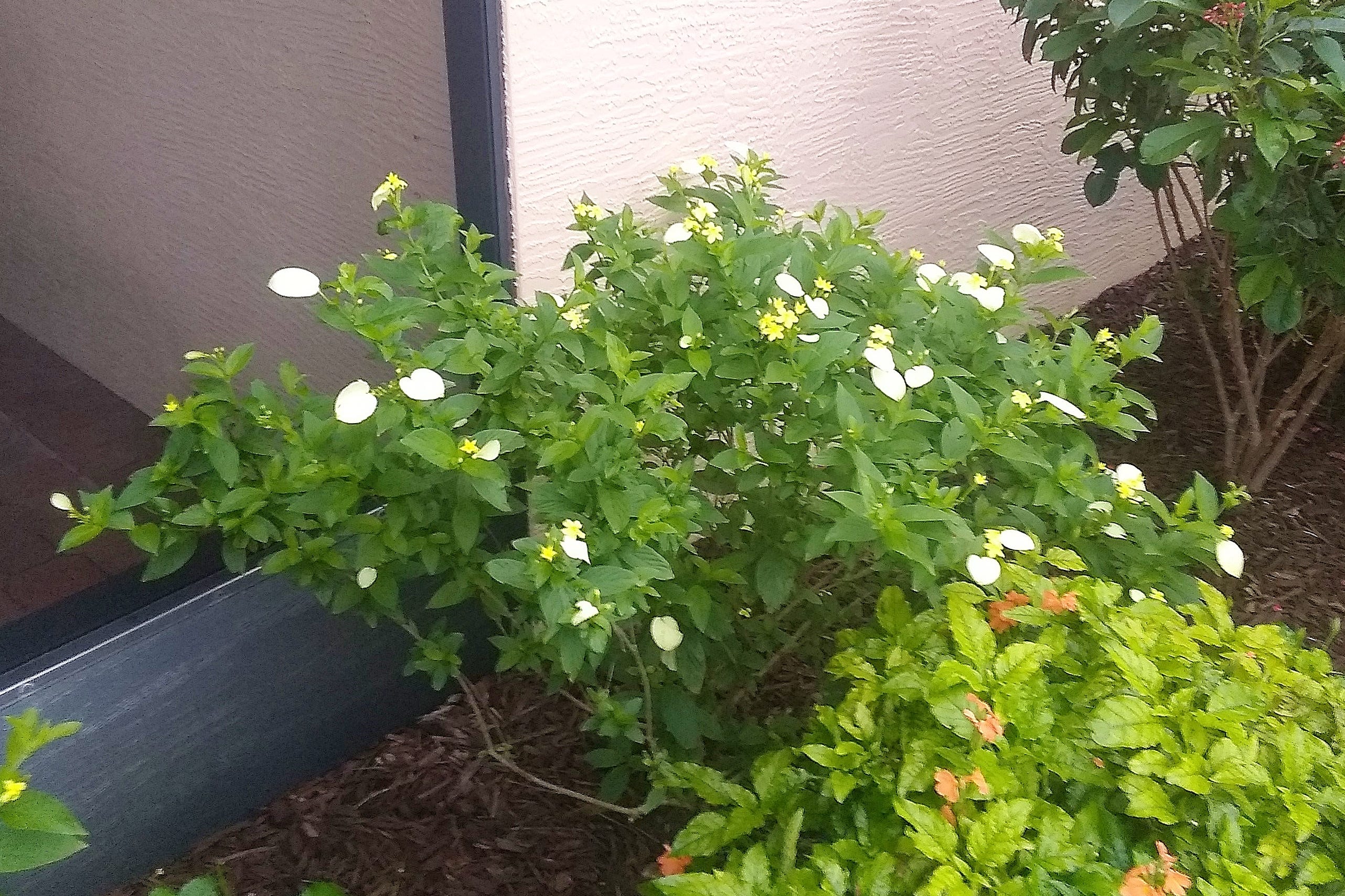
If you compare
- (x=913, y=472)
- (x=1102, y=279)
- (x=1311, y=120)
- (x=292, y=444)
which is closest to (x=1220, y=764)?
(x=913, y=472)

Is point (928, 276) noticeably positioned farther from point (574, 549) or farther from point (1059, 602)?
point (574, 549)

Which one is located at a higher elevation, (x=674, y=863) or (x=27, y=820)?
(x=27, y=820)

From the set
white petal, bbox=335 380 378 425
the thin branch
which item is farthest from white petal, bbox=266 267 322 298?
the thin branch

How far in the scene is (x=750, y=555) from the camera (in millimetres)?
1295

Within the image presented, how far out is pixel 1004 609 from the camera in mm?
1105

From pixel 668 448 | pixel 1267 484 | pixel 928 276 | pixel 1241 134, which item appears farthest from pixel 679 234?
pixel 1267 484

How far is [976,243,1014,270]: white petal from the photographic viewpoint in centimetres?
133

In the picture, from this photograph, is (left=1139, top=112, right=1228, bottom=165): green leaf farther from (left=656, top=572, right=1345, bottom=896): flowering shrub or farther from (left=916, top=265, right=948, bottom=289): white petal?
(left=656, top=572, right=1345, bottom=896): flowering shrub

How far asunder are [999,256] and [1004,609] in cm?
53

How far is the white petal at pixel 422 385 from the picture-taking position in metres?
1.01

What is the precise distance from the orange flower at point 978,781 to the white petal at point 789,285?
618 mm

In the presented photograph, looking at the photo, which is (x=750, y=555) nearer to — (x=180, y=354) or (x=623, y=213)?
(x=623, y=213)

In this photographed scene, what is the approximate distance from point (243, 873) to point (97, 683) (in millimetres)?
435

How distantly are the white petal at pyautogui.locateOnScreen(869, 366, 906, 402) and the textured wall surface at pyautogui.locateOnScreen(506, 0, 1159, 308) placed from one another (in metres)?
0.70
